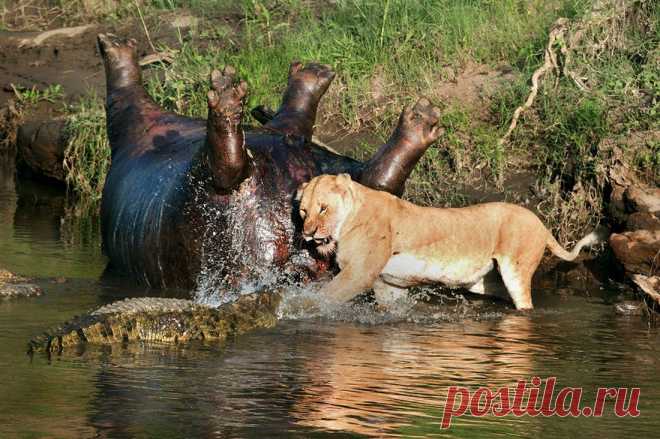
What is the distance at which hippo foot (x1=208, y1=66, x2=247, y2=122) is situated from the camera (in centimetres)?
816

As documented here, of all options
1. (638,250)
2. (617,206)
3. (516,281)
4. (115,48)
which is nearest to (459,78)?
(617,206)

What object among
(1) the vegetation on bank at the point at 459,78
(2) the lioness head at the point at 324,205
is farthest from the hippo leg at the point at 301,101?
(2) the lioness head at the point at 324,205

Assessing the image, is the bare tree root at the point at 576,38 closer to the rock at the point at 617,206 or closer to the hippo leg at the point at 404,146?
the rock at the point at 617,206

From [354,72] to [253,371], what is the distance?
235 inches

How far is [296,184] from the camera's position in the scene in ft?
29.1

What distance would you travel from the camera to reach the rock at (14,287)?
8594 mm

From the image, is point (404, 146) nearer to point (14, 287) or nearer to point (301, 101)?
point (301, 101)

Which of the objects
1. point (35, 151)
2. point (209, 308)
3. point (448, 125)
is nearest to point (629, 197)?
point (448, 125)

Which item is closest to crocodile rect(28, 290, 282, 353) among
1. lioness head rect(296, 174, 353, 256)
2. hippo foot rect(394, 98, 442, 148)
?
lioness head rect(296, 174, 353, 256)

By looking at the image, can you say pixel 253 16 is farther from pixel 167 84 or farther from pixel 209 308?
pixel 209 308

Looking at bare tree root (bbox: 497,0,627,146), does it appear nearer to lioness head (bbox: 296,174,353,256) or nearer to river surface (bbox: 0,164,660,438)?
river surface (bbox: 0,164,660,438)

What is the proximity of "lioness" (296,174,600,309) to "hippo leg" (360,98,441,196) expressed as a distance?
11.4 inches

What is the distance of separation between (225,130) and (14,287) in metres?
1.74

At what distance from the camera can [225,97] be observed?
820cm
